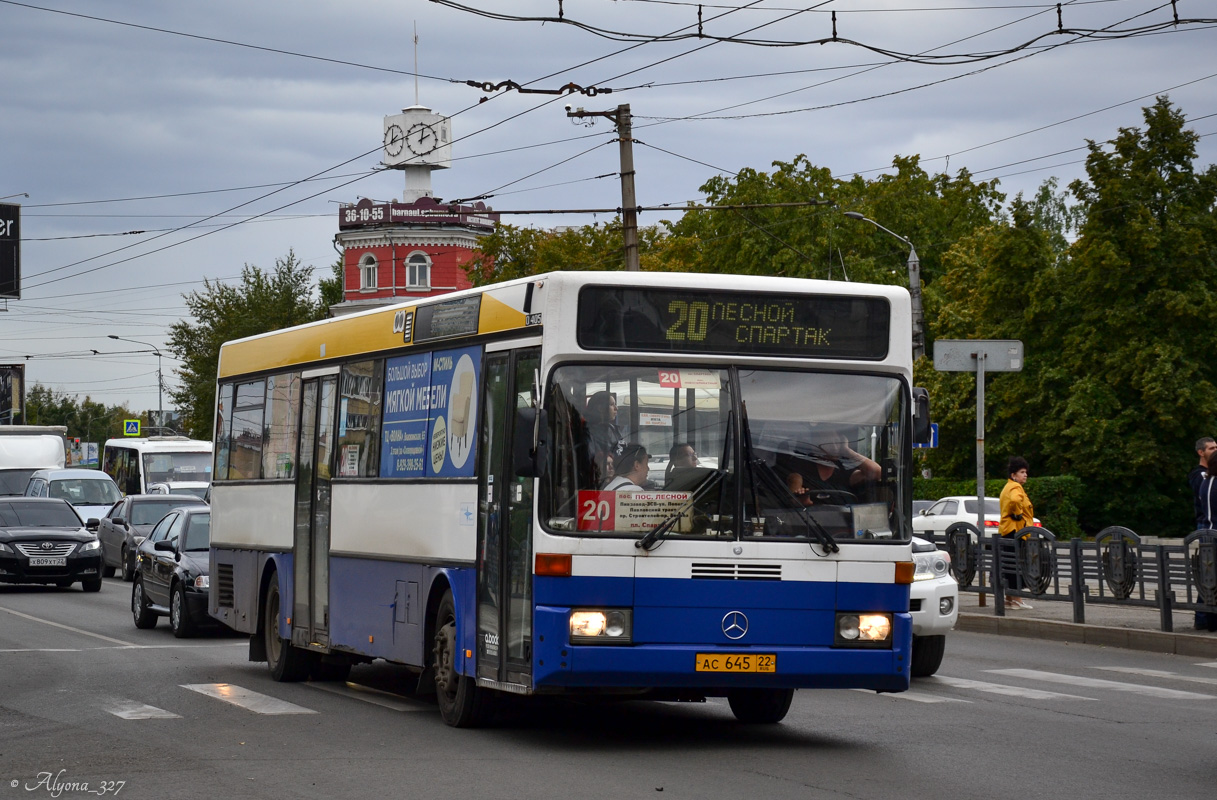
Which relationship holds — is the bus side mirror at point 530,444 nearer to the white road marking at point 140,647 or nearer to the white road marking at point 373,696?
the white road marking at point 373,696

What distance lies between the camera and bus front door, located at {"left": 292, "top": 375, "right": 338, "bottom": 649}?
1368 cm

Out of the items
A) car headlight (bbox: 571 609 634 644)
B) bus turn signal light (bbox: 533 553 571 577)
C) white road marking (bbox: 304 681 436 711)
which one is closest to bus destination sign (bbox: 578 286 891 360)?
bus turn signal light (bbox: 533 553 571 577)

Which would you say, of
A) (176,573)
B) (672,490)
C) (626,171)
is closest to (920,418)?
(672,490)

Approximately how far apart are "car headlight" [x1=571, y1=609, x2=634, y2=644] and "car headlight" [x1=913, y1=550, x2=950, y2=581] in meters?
5.77

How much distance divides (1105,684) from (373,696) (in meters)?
6.08

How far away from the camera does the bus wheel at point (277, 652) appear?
14680 mm

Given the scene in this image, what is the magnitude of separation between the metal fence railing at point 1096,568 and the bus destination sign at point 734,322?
799cm

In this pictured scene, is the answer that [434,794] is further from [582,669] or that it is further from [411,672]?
[411,672]

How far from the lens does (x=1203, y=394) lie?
1928 inches

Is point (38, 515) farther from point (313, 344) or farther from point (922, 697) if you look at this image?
point (922, 697)

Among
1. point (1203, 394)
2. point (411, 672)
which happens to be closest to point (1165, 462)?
point (1203, 394)

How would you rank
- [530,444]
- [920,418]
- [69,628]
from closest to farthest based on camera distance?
[530,444], [920,418], [69,628]

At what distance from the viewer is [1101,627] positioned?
62.1ft

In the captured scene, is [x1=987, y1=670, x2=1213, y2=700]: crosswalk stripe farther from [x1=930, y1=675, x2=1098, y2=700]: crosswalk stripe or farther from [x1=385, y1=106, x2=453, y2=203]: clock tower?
[x1=385, y1=106, x2=453, y2=203]: clock tower
